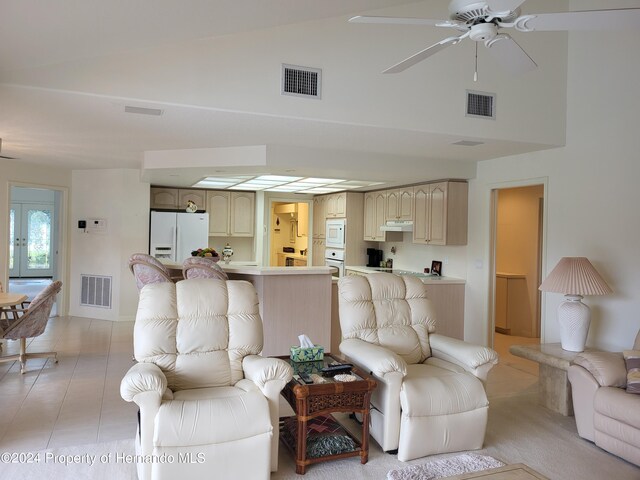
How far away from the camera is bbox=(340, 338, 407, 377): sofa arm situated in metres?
2.98

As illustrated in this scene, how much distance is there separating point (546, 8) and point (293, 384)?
443 cm

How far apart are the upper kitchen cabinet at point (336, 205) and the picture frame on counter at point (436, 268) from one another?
2011mm

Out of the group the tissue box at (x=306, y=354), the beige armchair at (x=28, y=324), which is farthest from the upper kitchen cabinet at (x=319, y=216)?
the tissue box at (x=306, y=354)

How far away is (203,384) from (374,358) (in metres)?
1.11

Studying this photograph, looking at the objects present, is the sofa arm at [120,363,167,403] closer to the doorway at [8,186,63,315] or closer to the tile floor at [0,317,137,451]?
the tile floor at [0,317,137,451]

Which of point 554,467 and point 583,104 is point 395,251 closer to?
point 583,104

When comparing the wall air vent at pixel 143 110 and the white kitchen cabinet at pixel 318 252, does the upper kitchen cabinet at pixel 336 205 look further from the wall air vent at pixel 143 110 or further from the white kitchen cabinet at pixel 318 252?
the wall air vent at pixel 143 110

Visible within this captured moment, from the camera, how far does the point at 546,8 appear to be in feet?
15.4

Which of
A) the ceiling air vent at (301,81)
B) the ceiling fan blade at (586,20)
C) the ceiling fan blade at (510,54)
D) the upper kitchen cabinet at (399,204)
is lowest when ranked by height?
the upper kitchen cabinet at (399,204)

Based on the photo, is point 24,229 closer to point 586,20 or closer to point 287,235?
point 287,235

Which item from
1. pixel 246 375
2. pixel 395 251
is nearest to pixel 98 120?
pixel 246 375

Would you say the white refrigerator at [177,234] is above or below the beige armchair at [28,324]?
above

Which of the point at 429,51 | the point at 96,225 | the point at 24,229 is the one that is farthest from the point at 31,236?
the point at 429,51

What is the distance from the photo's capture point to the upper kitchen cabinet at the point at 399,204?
682cm
